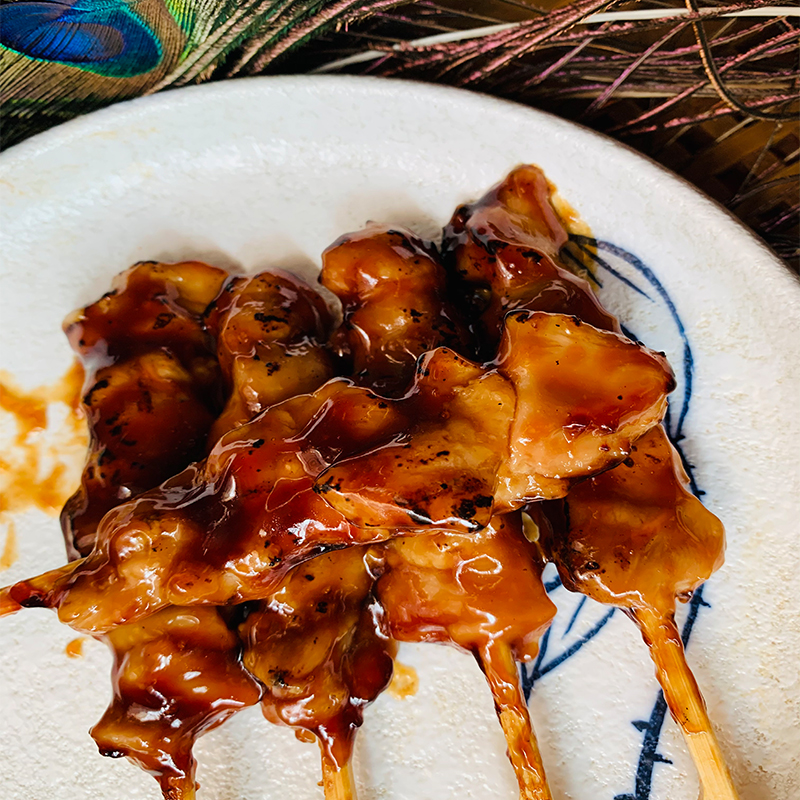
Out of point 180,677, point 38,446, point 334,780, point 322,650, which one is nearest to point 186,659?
point 180,677

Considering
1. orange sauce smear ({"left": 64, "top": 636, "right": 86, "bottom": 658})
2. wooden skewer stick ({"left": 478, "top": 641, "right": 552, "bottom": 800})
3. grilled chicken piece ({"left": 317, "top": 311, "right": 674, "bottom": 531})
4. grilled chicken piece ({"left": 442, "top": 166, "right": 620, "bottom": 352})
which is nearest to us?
grilled chicken piece ({"left": 317, "top": 311, "right": 674, "bottom": 531})

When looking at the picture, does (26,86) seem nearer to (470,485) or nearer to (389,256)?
(389,256)

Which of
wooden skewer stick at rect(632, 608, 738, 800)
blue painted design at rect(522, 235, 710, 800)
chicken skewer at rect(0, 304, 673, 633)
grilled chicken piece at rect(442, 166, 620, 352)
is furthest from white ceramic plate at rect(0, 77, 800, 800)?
chicken skewer at rect(0, 304, 673, 633)

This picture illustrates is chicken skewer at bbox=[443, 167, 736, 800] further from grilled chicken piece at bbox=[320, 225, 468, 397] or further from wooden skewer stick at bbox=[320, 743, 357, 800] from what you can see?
wooden skewer stick at bbox=[320, 743, 357, 800]

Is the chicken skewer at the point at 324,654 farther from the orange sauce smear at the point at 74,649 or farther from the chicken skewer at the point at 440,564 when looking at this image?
the orange sauce smear at the point at 74,649

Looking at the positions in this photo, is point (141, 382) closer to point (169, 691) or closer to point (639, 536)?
point (169, 691)

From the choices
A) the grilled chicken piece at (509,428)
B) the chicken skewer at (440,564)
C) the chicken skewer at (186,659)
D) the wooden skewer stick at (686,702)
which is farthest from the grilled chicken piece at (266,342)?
the wooden skewer stick at (686,702)
